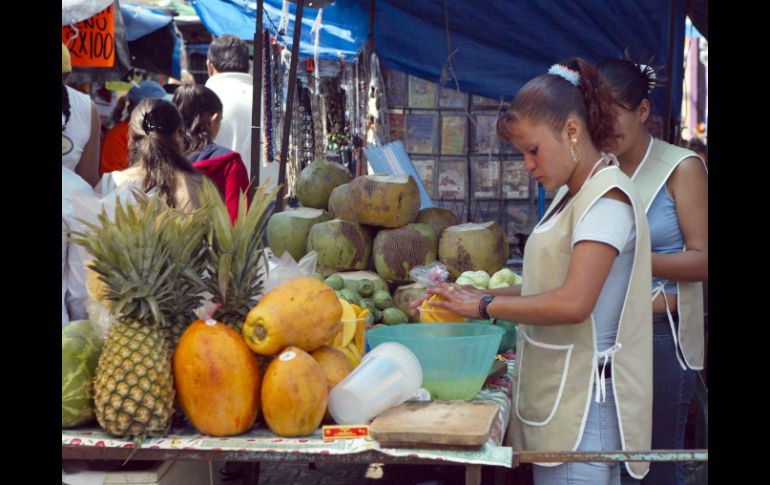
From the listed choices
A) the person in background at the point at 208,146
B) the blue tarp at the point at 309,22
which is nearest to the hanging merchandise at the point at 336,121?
the blue tarp at the point at 309,22

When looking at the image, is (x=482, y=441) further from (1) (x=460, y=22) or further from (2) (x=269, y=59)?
(1) (x=460, y=22)

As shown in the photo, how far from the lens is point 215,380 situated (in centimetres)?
187

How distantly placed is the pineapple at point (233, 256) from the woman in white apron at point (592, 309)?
1.98 feet

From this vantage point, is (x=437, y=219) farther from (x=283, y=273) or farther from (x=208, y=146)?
(x=283, y=273)

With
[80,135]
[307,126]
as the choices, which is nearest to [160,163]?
[80,135]

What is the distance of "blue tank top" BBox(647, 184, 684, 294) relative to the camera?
2.54 m

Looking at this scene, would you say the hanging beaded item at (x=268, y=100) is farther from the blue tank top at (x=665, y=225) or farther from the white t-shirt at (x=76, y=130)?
the blue tank top at (x=665, y=225)

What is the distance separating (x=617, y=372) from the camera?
2039 mm

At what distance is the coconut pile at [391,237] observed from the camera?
153 inches

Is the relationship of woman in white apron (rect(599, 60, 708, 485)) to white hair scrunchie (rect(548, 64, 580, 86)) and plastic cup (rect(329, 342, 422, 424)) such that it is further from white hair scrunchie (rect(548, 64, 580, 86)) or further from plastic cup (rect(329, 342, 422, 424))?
plastic cup (rect(329, 342, 422, 424))

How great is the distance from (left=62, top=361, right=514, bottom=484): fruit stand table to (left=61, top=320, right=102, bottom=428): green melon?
0.05 meters

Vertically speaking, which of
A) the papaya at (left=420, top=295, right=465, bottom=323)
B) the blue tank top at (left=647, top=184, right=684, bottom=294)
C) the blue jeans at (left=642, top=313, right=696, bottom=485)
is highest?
the blue tank top at (left=647, top=184, right=684, bottom=294)

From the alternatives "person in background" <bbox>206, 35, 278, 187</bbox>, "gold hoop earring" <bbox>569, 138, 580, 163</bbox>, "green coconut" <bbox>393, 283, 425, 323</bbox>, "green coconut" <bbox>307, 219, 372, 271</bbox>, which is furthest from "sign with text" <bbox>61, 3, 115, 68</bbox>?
"gold hoop earring" <bbox>569, 138, 580, 163</bbox>
